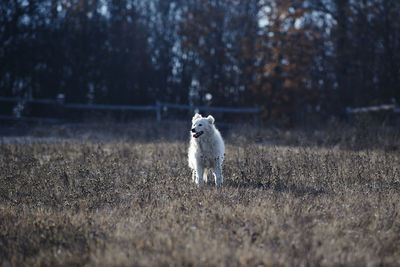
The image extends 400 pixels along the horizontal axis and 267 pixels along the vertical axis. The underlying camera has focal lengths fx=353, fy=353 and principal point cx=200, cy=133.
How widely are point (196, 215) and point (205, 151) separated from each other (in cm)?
221

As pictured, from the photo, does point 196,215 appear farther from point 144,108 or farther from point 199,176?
point 144,108

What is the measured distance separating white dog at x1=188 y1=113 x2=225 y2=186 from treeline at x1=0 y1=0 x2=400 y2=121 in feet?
41.6

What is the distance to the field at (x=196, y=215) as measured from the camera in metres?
3.19

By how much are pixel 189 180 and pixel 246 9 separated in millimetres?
17443

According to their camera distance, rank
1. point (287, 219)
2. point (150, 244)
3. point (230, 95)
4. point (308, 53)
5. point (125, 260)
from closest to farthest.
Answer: point (125, 260)
point (150, 244)
point (287, 219)
point (308, 53)
point (230, 95)

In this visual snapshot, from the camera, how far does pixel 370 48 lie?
19.9 metres

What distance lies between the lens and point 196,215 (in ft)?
13.9

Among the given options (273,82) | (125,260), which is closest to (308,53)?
(273,82)

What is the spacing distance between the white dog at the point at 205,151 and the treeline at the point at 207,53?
12.7 m

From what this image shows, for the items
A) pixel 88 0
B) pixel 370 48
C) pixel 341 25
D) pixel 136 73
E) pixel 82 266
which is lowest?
pixel 82 266

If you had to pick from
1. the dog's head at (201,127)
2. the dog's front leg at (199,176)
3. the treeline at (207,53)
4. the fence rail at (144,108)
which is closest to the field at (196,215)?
the dog's front leg at (199,176)

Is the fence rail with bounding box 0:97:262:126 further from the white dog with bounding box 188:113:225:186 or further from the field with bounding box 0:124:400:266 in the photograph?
the white dog with bounding box 188:113:225:186

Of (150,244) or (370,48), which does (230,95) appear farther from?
(150,244)

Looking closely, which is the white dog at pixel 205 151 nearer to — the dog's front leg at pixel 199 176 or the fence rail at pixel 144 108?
the dog's front leg at pixel 199 176
